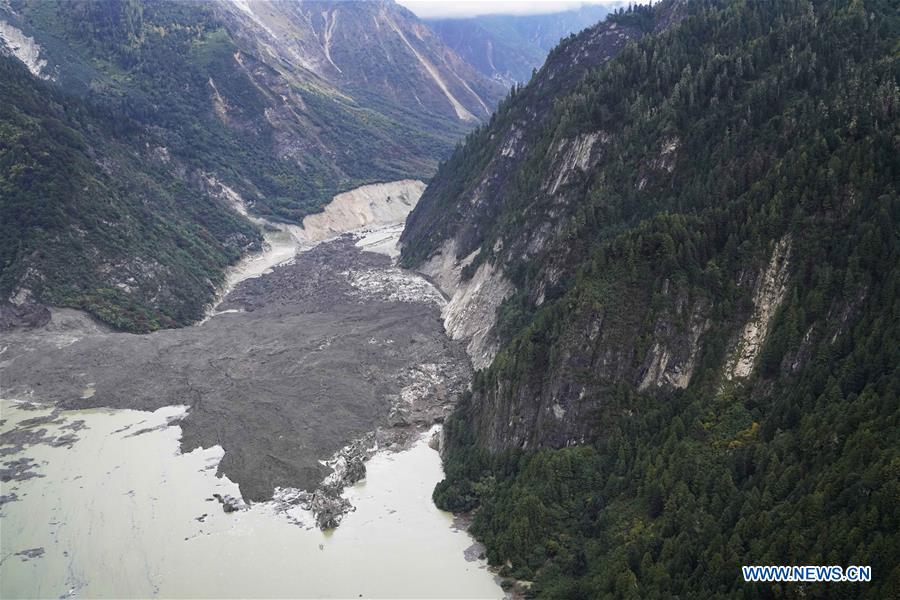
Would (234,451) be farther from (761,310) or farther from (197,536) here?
(761,310)

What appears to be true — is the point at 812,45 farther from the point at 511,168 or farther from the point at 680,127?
the point at 511,168

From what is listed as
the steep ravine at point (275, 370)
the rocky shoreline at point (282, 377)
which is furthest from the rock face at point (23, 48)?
the rocky shoreline at point (282, 377)

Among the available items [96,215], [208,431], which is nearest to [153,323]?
[96,215]

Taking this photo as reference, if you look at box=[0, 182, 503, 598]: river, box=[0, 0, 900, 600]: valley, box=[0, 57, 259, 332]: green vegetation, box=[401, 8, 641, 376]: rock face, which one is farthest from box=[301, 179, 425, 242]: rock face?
box=[0, 182, 503, 598]: river

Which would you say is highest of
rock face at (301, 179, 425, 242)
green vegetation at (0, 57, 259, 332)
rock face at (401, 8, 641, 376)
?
rock face at (401, 8, 641, 376)

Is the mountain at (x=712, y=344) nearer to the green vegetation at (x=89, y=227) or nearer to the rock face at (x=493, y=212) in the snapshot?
the rock face at (x=493, y=212)

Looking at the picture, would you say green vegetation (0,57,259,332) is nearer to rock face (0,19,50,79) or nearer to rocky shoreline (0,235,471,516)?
rocky shoreline (0,235,471,516)
